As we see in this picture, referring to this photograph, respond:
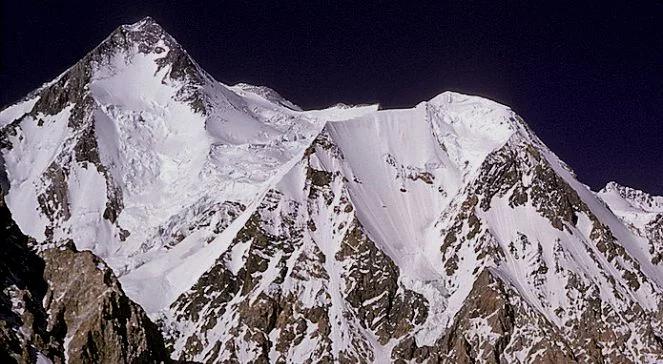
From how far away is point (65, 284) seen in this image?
125 metres

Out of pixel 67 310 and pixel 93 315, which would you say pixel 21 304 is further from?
pixel 93 315

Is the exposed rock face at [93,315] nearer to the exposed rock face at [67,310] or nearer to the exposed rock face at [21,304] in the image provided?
the exposed rock face at [67,310]

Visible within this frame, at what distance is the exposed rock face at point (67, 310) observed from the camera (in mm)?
109812

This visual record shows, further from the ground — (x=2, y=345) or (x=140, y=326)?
(x=140, y=326)

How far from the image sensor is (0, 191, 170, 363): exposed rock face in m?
110

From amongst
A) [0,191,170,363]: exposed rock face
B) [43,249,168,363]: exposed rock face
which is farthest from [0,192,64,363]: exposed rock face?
[43,249,168,363]: exposed rock face

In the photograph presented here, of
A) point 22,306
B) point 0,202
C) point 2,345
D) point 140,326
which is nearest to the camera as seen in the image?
point 2,345

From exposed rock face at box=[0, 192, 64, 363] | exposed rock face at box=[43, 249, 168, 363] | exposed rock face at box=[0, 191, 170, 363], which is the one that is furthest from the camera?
exposed rock face at box=[43, 249, 168, 363]

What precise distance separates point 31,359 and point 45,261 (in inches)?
1095

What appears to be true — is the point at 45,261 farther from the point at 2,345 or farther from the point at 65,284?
the point at 2,345

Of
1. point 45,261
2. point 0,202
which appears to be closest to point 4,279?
point 0,202

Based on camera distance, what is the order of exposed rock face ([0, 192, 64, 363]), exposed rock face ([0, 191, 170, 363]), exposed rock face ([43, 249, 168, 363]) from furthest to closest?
exposed rock face ([43, 249, 168, 363]) → exposed rock face ([0, 191, 170, 363]) → exposed rock face ([0, 192, 64, 363])

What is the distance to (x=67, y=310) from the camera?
4808 inches

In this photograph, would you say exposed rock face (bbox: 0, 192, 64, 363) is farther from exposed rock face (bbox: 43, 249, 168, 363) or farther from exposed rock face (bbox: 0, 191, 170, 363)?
exposed rock face (bbox: 43, 249, 168, 363)
